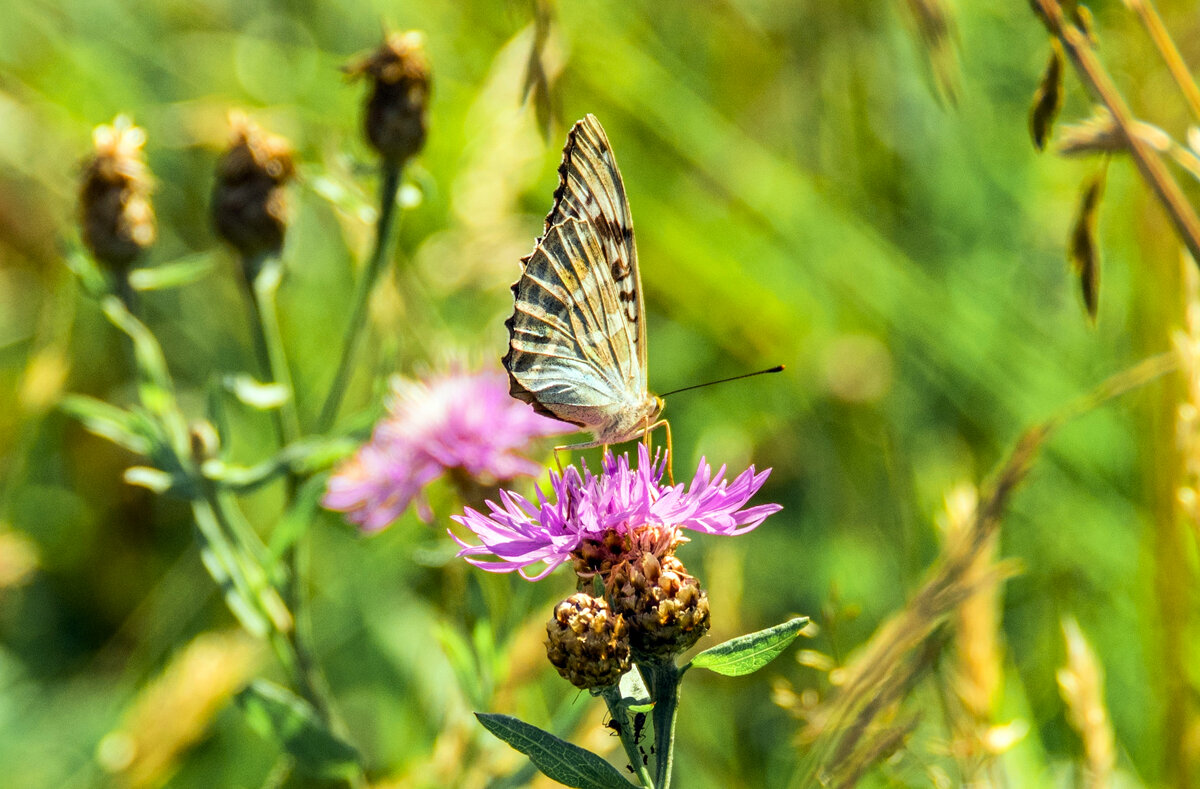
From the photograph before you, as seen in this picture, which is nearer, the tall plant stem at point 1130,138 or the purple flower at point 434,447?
the tall plant stem at point 1130,138

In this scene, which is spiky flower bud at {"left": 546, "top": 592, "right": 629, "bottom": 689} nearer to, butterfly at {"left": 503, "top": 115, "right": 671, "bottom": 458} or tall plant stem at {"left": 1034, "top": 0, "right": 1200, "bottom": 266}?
butterfly at {"left": 503, "top": 115, "right": 671, "bottom": 458}

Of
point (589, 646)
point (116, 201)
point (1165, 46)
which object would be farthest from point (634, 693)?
point (116, 201)

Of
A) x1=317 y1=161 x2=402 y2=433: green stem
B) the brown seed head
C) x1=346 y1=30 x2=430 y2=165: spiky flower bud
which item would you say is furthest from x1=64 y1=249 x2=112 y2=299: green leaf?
the brown seed head

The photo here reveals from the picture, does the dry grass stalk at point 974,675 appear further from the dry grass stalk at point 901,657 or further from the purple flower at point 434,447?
the purple flower at point 434,447

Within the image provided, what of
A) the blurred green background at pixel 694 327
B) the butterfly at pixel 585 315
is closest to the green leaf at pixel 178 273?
the blurred green background at pixel 694 327

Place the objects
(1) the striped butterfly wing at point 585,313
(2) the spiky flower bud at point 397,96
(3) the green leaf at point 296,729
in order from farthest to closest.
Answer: (2) the spiky flower bud at point 397,96, (1) the striped butterfly wing at point 585,313, (3) the green leaf at point 296,729
